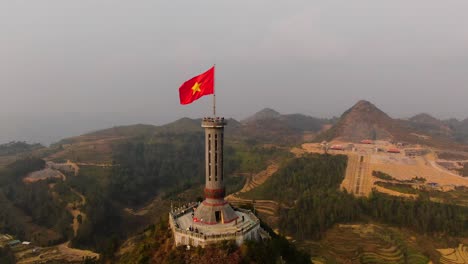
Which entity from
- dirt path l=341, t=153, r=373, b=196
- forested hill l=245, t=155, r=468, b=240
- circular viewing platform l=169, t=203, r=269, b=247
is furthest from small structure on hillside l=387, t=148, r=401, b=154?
circular viewing platform l=169, t=203, r=269, b=247

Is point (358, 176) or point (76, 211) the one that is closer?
point (358, 176)

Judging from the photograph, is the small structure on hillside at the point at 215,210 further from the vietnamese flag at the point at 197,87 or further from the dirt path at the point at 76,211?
the dirt path at the point at 76,211

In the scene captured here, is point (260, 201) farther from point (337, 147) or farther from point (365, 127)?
point (365, 127)

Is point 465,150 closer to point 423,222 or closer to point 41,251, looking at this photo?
point 423,222

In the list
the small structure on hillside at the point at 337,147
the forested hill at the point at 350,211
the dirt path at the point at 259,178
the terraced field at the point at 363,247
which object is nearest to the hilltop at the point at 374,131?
the small structure on hillside at the point at 337,147

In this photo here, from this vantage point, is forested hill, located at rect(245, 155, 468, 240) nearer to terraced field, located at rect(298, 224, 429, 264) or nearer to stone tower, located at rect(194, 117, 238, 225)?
terraced field, located at rect(298, 224, 429, 264)

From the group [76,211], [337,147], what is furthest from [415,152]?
[76,211]
